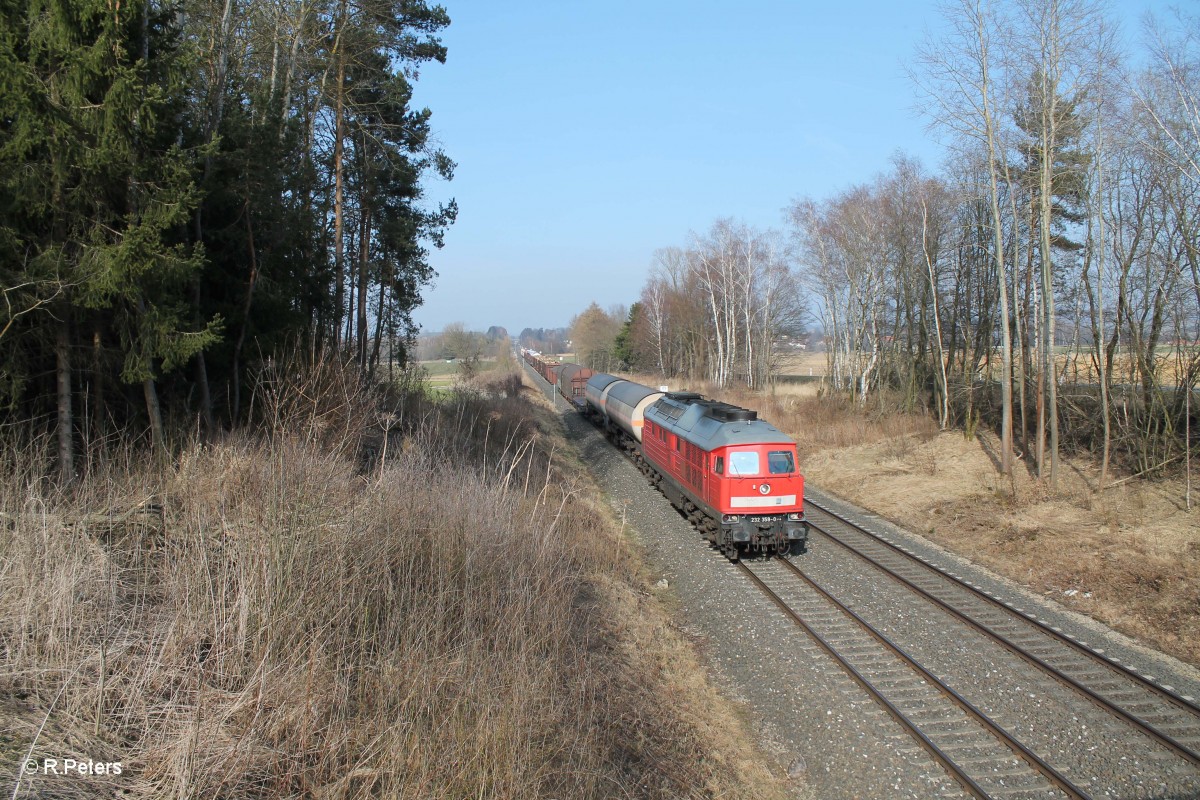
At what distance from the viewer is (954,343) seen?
25.8 m

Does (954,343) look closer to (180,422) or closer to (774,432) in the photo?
(774,432)

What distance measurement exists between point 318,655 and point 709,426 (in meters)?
10.9

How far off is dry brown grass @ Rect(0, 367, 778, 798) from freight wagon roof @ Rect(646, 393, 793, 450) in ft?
18.7

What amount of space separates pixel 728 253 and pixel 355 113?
89.3ft

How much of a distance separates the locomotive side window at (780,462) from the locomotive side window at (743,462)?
0.93 ft

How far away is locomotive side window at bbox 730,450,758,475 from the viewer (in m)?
12.8

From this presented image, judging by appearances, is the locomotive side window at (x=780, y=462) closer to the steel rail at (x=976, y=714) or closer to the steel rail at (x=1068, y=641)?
the steel rail at (x=976, y=714)

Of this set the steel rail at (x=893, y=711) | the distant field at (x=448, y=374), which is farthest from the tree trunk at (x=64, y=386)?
the distant field at (x=448, y=374)

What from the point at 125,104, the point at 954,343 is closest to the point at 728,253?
the point at 954,343

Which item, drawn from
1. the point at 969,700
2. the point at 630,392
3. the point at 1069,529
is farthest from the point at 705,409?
the point at 630,392

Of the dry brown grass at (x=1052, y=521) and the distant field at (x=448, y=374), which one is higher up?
the distant field at (x=448, y=374)

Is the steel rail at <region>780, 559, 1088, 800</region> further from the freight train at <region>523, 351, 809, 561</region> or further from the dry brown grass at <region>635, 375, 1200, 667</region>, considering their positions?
the dry brown grass at <region>635, 375, 1200, 667</region>

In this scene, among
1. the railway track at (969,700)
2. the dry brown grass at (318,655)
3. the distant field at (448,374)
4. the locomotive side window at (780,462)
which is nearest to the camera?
the dry brown grass at (318,655)

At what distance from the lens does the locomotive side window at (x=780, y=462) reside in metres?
12.9
